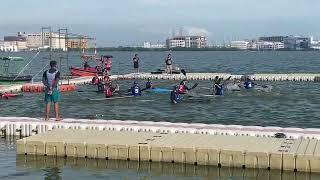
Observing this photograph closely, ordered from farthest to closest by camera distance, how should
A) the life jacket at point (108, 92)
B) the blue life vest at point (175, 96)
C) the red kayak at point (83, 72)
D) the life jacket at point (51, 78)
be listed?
1. the red kayak at point (83, 72)
2. the life jacket at point (108, 92)
3. the blue life vest at point (175, 96)
4. the life jacket at point (51, 78)

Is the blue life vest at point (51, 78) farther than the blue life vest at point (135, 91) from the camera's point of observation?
No

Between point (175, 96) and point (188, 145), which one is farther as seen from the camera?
point (175, 96)

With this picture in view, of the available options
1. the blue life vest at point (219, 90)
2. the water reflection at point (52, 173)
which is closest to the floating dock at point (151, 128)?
the water reflection at point (52, 173)

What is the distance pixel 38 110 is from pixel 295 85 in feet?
90.5

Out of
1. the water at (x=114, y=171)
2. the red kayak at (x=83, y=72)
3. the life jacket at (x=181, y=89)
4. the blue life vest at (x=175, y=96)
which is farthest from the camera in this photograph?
the red kayak at (x=83, y=72)

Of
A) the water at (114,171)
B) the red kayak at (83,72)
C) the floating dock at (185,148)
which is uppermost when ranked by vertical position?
the red kayak at (83,72)

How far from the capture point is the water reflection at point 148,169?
17.0 m

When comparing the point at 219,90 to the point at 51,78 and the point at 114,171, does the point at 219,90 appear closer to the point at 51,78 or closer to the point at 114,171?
the point at 51,78

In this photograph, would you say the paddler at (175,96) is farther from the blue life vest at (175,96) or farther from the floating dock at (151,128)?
the floating dock at (151,128)

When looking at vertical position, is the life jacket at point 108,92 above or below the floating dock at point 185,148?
above

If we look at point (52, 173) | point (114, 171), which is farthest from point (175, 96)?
point (52, 173)

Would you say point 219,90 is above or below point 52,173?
above

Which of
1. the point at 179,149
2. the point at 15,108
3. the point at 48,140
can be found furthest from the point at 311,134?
the point at 15,108

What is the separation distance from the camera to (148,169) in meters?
17.9
